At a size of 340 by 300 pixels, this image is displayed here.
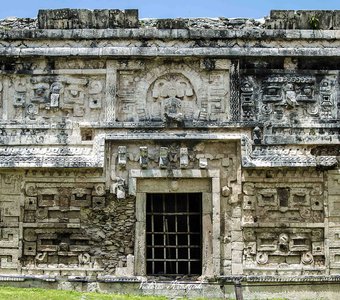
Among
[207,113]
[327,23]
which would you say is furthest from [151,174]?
[327,23]

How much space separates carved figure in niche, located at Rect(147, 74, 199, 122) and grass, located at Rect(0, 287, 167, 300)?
3664mm

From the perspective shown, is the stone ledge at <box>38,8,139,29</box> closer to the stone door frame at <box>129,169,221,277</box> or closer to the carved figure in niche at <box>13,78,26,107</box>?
the carved figure in niche at <box>13,78,26,107</box>

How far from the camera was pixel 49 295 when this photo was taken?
37.6ft

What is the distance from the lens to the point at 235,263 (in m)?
13.2

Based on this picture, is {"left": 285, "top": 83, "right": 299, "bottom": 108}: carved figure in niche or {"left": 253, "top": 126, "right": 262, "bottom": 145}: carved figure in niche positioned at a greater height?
{"left": 285, "top": 83, "right": 299, "bottom": 108}: carved figure in niche

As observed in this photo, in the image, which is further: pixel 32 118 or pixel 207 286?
pixel 32 118

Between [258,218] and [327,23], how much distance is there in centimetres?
417

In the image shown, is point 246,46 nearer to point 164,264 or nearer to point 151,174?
point 151,174

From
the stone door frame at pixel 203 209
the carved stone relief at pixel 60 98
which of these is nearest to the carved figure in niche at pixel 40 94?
the carved stone relief at pixel 60 98

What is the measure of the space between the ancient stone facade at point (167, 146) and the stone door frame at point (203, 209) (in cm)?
3

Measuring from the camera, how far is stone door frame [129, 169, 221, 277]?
13188 mm

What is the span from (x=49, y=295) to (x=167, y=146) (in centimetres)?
373

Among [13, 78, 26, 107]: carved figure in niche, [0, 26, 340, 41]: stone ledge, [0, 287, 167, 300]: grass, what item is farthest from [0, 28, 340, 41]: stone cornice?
[0, 287, 167, 300]: grass

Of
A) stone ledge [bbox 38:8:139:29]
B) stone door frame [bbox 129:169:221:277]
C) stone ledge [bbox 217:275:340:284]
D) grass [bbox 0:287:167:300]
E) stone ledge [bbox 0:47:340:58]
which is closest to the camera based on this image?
grass [bbox 0:287:167:300]
